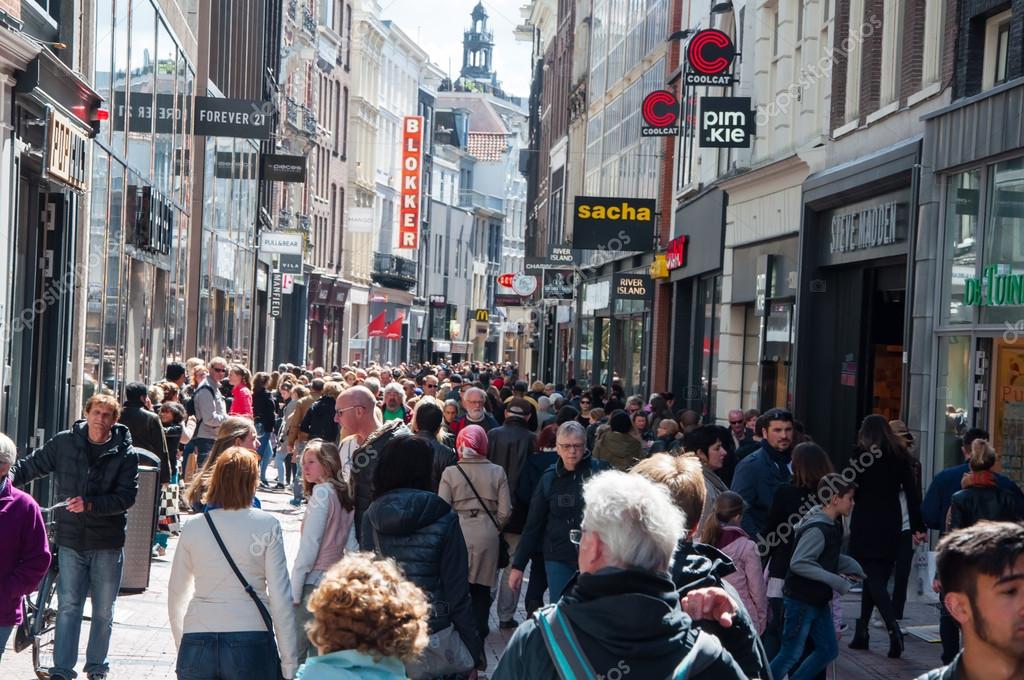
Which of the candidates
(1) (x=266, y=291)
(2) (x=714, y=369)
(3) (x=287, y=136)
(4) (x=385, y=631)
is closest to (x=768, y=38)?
(2) (x=714, y=369)

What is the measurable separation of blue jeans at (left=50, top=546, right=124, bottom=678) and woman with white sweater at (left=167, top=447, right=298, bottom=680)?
7.89ft

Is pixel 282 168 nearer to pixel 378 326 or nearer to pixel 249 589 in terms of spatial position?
pixel 378 326

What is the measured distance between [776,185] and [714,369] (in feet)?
17.6

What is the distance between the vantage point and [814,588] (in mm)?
8734

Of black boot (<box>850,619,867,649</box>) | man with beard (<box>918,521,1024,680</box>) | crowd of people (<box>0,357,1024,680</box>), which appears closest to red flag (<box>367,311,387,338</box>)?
crowd of people (<box>0,357,1024,680</box>)

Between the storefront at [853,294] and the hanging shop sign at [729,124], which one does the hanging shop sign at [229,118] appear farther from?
the storefront at [853,294]

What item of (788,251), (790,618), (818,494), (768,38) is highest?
(768,38)

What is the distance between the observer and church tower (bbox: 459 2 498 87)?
146750mm

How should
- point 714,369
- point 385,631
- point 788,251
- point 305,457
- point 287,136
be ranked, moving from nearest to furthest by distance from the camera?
point 385,631 < point 305,457 < point 788,251 < point 714,369 < point 287,136

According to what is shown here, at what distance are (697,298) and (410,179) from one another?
149 ft

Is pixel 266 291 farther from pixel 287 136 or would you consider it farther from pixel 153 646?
pixel 153 646

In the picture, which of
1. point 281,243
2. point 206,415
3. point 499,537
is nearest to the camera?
point 499,537

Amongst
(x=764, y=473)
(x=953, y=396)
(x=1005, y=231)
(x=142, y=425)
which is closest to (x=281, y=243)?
(x=142, y=425)

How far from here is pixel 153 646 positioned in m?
10.5
